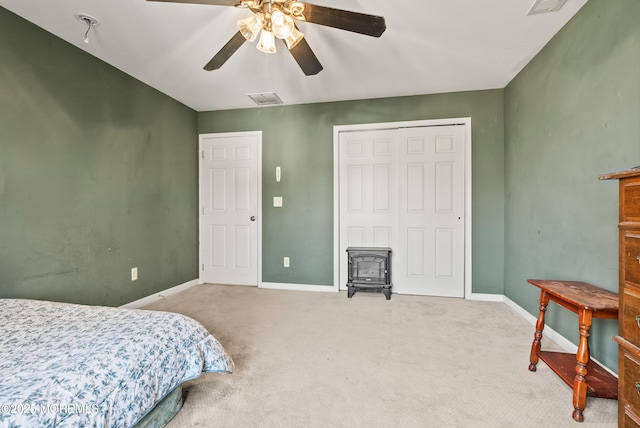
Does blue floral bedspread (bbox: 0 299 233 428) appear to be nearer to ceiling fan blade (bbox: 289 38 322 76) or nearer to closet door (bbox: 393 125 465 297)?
ceiling fan blade (bbox: 289 38 322 76)

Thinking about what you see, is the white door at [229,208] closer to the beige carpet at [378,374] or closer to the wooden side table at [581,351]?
the beige carpet at [378,374]

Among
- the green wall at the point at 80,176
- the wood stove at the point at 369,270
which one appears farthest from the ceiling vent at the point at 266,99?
the wood stove at the point at 369,270

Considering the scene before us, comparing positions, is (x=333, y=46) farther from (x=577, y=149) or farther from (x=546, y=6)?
(x=577, y=149)

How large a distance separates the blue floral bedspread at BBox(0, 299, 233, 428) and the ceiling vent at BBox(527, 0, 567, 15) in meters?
3.05

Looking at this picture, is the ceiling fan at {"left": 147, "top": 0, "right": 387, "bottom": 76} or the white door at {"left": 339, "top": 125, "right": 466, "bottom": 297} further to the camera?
the white door at {"left": 339, "top": 125, "right": 466, "bottom": 297}

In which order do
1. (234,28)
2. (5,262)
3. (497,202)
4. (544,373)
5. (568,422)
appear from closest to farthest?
(568,422) → (544,373) → (5,262) → (234,28) → (497,202)

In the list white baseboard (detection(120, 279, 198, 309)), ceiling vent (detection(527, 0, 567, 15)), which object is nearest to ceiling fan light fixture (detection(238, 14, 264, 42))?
ceiling vent (detection(527, 0, 567, 15))

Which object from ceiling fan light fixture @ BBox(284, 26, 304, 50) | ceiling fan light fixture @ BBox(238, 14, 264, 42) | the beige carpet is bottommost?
the beige carpet

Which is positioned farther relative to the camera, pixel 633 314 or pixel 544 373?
pixel 544 373

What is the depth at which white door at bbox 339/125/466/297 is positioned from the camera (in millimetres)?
3545

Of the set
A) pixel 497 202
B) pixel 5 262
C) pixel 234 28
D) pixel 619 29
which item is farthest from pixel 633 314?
pixel 5 262

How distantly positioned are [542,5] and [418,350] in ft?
8.63

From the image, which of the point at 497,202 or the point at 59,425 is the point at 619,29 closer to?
the point at 497,202

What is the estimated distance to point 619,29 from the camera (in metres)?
1.71
